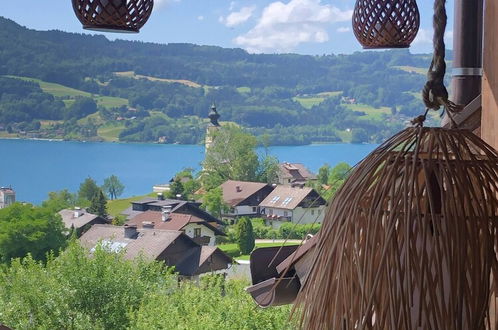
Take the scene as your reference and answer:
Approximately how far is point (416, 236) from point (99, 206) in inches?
913

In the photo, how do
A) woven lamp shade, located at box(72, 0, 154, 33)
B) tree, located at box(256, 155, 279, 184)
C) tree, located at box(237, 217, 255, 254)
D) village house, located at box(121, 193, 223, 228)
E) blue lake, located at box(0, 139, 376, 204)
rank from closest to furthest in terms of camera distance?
woven lamp shade, located at box(72, 0, 154, 33)
tree, located at box(237, 217, 255, 254)
village house, located at box(121, 193, 223, 228)
tree, located at box(256, 155, 279, 184)
blue lake, located at box(0, 139, 376, 204)

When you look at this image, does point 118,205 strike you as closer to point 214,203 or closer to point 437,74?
point 214,203

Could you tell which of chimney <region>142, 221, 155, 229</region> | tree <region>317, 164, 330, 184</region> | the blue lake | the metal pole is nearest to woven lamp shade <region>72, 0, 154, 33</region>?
the metal pole

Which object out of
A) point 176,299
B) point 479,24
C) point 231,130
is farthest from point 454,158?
point 231,130

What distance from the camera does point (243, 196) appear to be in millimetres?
23188

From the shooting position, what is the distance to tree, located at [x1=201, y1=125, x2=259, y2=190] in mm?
25844

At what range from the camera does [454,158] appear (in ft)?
1.87

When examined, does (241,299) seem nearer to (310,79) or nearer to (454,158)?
(454,158)

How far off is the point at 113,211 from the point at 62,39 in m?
10.2

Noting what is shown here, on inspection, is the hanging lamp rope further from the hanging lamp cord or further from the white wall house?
the white wall house

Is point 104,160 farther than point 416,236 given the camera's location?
Yes

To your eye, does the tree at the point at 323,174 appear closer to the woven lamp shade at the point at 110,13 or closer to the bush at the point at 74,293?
the bush at the point at 74,293

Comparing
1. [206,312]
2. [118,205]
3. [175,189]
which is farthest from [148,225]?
[206,312]

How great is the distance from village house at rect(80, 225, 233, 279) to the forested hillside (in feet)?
35.2
